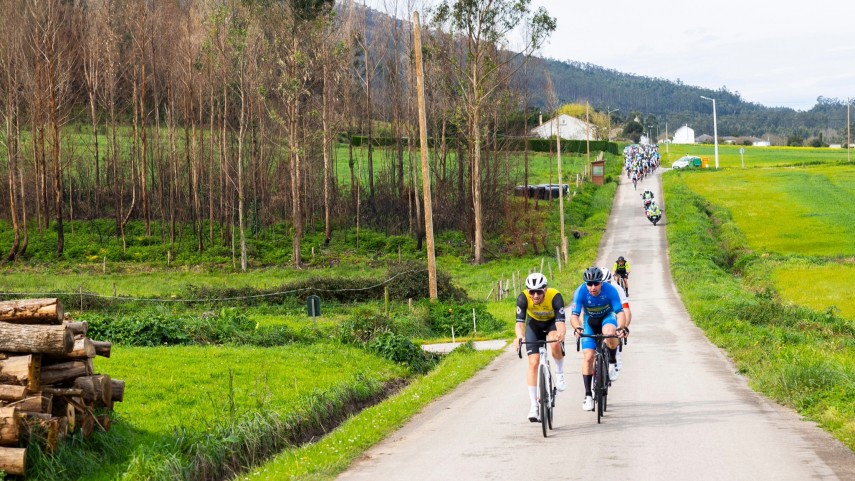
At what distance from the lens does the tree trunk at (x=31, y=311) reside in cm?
1240

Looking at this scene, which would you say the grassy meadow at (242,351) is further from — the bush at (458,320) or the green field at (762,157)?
the green field at (762,157)

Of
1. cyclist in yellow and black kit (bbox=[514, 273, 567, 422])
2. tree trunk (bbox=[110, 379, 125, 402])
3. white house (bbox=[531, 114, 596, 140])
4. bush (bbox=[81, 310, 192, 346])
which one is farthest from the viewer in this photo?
white house (bbox=[531, 114, 596, 140])

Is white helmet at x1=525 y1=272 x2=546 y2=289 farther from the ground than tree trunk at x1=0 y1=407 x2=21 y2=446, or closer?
farther from the ground

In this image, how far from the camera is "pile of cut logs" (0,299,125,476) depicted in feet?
37.6

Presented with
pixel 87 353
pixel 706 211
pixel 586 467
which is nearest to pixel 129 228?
pixel 706 211

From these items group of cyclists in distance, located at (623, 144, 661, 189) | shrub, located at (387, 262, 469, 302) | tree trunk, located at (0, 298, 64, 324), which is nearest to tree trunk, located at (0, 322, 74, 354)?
tree trunk, located at (0, 298, 64, 324)

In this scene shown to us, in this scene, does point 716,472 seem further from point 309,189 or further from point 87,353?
point 309,189

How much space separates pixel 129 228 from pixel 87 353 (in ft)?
175

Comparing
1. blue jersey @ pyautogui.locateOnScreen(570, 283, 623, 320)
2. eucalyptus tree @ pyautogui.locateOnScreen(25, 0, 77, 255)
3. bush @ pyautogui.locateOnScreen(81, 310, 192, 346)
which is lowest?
bush @ pyautogui.locateOnScreen(81, 310, 192, 346)

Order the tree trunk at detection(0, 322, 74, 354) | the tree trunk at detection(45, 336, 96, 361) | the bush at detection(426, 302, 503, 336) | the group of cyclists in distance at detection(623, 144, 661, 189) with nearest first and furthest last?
the tree trunk at detection(0, 322, 74, 354) → the tree trunk at detection(45, 336, 96, 361) → the bush at detection(426, 302, 503, 336) → the group of cyclists in distance at detection(623, 144, 661, 189)

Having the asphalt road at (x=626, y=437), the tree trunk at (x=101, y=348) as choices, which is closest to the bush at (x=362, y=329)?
the asphalt road at (x=626, y=437)

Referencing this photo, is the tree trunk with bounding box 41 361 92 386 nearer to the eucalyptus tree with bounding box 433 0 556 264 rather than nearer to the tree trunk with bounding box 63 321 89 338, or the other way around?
the tree trunk with bounding box 63 321 89 338

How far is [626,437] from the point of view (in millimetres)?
12445

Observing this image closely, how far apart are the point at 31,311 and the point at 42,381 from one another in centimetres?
90
